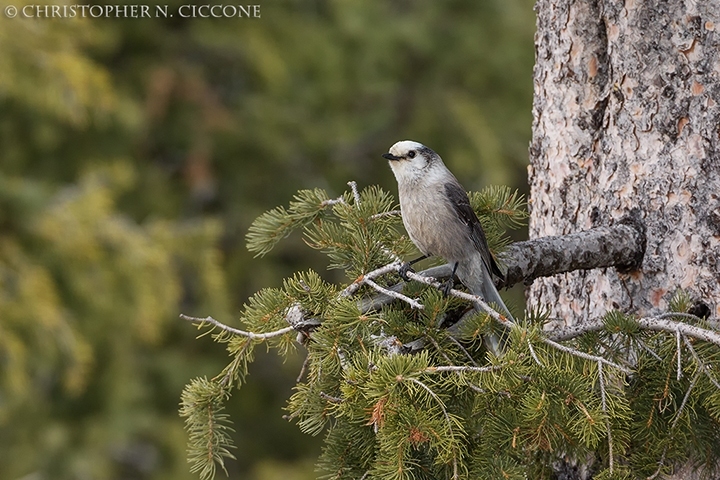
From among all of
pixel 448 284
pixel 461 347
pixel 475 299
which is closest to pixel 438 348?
pixel 461 347

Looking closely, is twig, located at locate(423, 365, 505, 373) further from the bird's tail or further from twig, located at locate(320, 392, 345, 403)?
the bird's tail

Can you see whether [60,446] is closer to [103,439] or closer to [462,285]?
[103,439]

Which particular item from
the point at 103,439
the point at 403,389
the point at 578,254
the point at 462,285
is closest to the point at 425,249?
the point at 462,285

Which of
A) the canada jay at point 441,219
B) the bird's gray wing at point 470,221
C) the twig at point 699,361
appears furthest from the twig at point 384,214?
the twig at point 699,361

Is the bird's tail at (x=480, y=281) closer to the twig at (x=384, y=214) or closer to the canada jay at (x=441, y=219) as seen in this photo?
the canada jay at (x=441, y=219)

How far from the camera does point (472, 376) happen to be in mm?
2248

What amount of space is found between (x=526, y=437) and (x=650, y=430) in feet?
1.42

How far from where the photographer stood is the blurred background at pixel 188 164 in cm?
619

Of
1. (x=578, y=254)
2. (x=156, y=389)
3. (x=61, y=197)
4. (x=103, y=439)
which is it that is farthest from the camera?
(x=156, y=389)

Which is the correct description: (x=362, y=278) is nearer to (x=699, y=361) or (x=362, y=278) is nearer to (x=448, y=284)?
(x=448, y=284)

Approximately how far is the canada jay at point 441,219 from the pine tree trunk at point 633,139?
1.32ft

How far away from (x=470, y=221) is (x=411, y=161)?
0.46 meters

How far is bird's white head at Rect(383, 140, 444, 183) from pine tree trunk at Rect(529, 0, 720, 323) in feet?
1.51

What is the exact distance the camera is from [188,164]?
7949 mm
